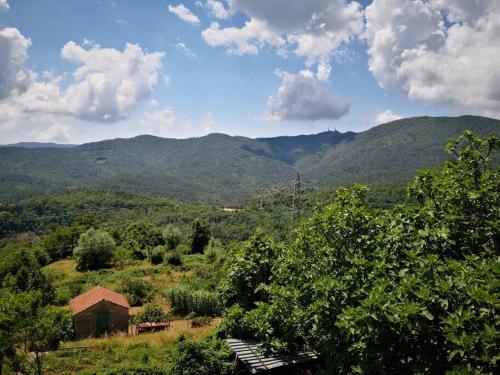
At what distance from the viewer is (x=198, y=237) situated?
6562 centimetres

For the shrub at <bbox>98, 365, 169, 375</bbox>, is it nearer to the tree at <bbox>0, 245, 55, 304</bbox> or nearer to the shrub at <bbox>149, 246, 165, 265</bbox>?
the tree at <bbox>0, 245, 55, 304</bbox>

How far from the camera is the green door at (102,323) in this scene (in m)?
24.9

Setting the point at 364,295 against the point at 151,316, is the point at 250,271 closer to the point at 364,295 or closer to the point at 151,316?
the point at 364,295

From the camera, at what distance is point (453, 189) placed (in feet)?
26.9

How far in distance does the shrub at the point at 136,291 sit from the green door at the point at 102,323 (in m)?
9.16

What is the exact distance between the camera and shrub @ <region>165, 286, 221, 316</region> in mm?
28781

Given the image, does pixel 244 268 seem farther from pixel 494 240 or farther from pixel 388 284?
pixel 494 240

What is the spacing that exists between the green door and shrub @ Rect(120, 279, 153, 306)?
9161 mm

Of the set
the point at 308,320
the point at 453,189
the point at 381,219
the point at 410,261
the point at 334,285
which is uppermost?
the point at 453,189

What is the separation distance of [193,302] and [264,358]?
18.7m

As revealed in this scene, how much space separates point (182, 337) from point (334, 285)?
13889mm

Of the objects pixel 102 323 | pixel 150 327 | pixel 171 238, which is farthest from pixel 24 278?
pixel 171 238

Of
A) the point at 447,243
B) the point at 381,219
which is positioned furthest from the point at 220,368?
the point at 447,243

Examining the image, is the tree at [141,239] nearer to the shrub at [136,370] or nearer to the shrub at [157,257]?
the shrub at [157,257]
